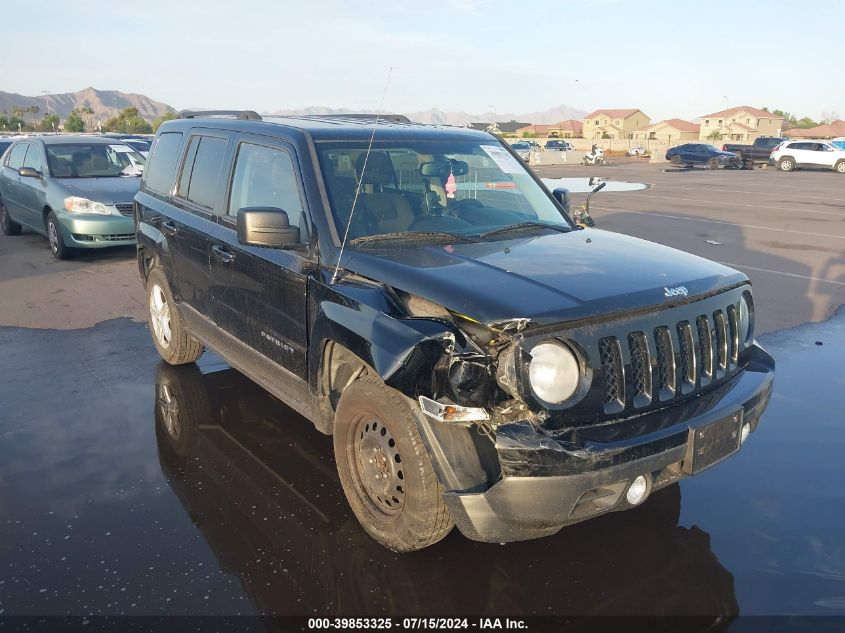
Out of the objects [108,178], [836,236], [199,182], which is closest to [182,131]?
[199,182]

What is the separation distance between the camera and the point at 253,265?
4.29 meters

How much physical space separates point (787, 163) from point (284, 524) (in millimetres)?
39720

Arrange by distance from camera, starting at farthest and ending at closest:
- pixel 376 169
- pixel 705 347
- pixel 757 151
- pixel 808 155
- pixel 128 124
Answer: pixel 128 124
pixel 757 151
pixel 808 155
pixel 376 169
pixel 705 347

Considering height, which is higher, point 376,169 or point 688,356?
point 376,169

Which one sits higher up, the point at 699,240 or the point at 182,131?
the point at 182,131

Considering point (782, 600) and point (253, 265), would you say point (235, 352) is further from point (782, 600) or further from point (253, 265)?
point (782, 600)

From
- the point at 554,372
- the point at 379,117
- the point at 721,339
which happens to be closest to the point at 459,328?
the point at 554,372

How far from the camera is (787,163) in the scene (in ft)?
121

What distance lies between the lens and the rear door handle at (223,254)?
14.8 feet

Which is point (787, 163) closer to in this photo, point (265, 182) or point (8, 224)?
point (8, 224)

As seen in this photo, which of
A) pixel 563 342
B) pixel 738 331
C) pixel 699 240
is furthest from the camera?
pixel 699 240

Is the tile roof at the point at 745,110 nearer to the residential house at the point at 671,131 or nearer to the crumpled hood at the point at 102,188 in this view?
the residential house at the point at 671,131

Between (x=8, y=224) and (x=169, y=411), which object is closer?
(x=169, y=411)

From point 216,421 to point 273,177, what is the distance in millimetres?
1818
